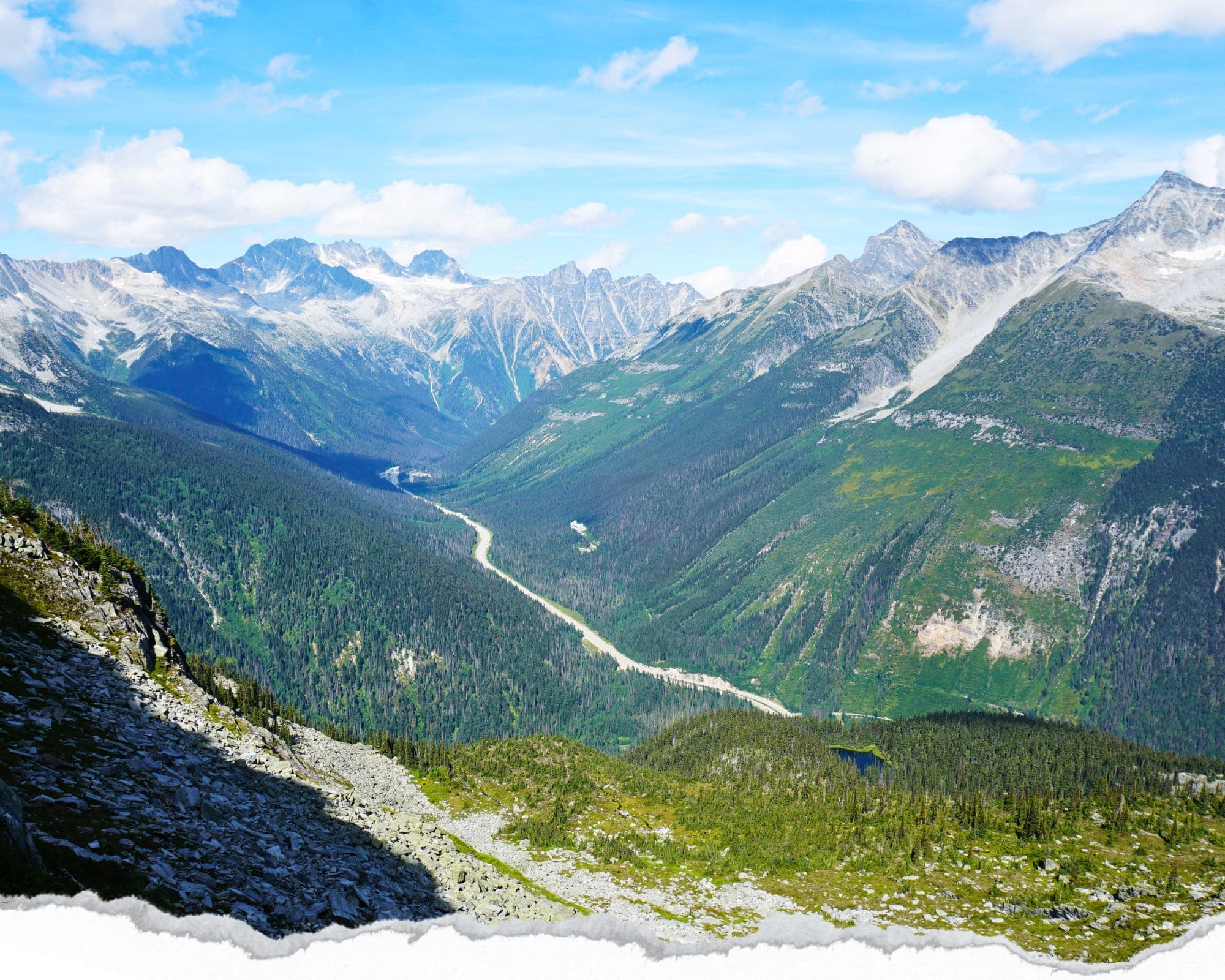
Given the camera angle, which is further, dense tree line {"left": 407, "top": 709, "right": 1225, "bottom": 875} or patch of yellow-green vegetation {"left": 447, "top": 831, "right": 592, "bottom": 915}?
dense tree line {"left": 407, "top": 709, "right": 1225, "bottom": 875}

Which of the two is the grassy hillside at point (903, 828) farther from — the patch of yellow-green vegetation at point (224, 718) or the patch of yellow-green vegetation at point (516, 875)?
the patch of yellow-green vegetation at point (224, 718)

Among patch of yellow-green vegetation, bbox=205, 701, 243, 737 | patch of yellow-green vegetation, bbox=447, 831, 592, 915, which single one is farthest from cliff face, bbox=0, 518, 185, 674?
patch of yellow-green vegetation, bbox=447, 831, 592, 915

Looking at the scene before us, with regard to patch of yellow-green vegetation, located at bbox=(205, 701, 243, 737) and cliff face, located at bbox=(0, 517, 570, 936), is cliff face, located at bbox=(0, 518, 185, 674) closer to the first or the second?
cliff face, located at bbox=(0, 517, 570, 936)

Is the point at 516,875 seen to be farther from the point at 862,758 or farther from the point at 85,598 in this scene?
the point at 862,758

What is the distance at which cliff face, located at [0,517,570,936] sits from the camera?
3434cm

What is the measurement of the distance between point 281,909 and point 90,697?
27135 mm

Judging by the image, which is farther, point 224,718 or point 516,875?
point 224,718

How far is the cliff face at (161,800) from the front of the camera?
34.3 metres

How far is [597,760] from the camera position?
354ft

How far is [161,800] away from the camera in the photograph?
4400cm

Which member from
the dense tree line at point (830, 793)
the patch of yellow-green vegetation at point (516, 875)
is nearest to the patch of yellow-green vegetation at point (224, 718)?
the patch of yellow-green vegetation at point (516, 875)

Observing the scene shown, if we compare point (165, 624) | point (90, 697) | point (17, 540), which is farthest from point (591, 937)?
point (165, 624)

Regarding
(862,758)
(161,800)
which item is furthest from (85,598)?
(862,758)

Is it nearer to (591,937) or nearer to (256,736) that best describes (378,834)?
(256,736)
